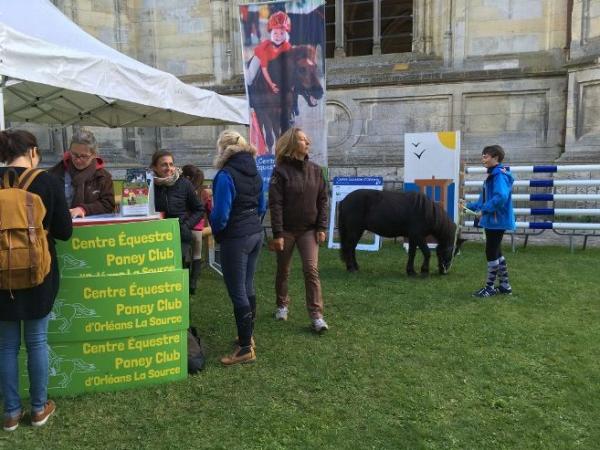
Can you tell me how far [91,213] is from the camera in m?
4.16

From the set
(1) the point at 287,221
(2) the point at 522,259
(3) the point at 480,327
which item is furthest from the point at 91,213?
(2) the point at 522,259

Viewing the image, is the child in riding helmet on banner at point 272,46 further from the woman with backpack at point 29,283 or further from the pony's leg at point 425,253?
the woman with backpack at point 29,283

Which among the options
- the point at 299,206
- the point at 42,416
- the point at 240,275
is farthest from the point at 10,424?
the point at 299,206

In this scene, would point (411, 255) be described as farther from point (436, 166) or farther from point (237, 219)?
point (237, 219)

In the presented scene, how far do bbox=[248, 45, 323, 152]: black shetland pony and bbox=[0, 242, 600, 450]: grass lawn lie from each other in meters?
3.39

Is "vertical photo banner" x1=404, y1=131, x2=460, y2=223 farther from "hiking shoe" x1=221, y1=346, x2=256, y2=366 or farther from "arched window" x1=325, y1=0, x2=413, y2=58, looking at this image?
"arched window" x1=325, y1=0, x2=413, y2=58

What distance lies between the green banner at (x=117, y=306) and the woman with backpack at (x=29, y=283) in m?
0.34

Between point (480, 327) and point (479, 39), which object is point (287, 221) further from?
point (479, 39)

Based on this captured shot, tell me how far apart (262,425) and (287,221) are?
6.05ft

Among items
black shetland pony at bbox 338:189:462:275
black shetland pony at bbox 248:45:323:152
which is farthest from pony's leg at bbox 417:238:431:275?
black shetland pony at bbox 248:45:323:152

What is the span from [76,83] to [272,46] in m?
3.80

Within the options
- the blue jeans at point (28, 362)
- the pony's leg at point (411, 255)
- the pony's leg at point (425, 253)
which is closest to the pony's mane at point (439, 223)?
the pony's leg at point (425, 253)

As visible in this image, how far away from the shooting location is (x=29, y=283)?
105 inches

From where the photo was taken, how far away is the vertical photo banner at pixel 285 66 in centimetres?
765
